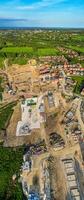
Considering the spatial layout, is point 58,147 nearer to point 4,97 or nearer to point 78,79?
point 4,97

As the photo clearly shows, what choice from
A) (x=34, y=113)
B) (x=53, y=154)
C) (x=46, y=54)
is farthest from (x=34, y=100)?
(x=46, y=54)

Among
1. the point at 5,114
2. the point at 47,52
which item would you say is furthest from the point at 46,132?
the point at 47,52

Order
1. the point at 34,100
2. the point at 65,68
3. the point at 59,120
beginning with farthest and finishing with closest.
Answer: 1. the point at 65,68
2. the point at 34,100
3. the point at 59,120

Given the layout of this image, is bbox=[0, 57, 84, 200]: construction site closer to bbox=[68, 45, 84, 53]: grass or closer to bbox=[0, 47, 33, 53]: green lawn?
bbox=[0, 47, 33, 53]: green lawn

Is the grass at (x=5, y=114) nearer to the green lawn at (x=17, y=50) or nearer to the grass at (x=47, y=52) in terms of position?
the grass at (x=47, y=52)

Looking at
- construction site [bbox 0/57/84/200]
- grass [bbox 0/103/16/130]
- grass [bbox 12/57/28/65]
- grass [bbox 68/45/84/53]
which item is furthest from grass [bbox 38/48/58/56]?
grass [bbox 0/103/16/130]

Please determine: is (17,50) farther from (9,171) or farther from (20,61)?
(9,171)
